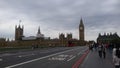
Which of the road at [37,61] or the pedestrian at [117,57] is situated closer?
the pedestrian at [117,57]

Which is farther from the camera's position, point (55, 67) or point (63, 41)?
point (63, 41)

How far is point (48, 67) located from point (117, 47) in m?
6.93

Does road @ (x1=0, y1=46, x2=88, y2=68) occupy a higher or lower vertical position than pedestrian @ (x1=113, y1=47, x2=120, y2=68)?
lower

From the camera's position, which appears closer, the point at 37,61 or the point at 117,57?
the point at 117,57

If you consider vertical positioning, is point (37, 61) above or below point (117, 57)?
below

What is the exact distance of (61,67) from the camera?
17.7 m

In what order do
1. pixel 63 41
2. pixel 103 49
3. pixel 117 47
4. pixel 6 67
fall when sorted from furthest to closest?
1. pixel 63 41
2. pixel 103 49
3. pixel 6 67
4. pixel 117 47

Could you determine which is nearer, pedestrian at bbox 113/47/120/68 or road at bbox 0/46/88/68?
pedestrian at bbox 113/47/120/68

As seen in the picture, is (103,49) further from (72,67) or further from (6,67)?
(6,67)

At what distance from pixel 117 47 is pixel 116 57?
428mm

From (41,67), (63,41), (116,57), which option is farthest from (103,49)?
(63,41)

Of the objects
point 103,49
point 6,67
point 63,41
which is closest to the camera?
point 6,67

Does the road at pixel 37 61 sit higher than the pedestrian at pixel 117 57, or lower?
lower

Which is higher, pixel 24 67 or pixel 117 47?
pixel 117 47
